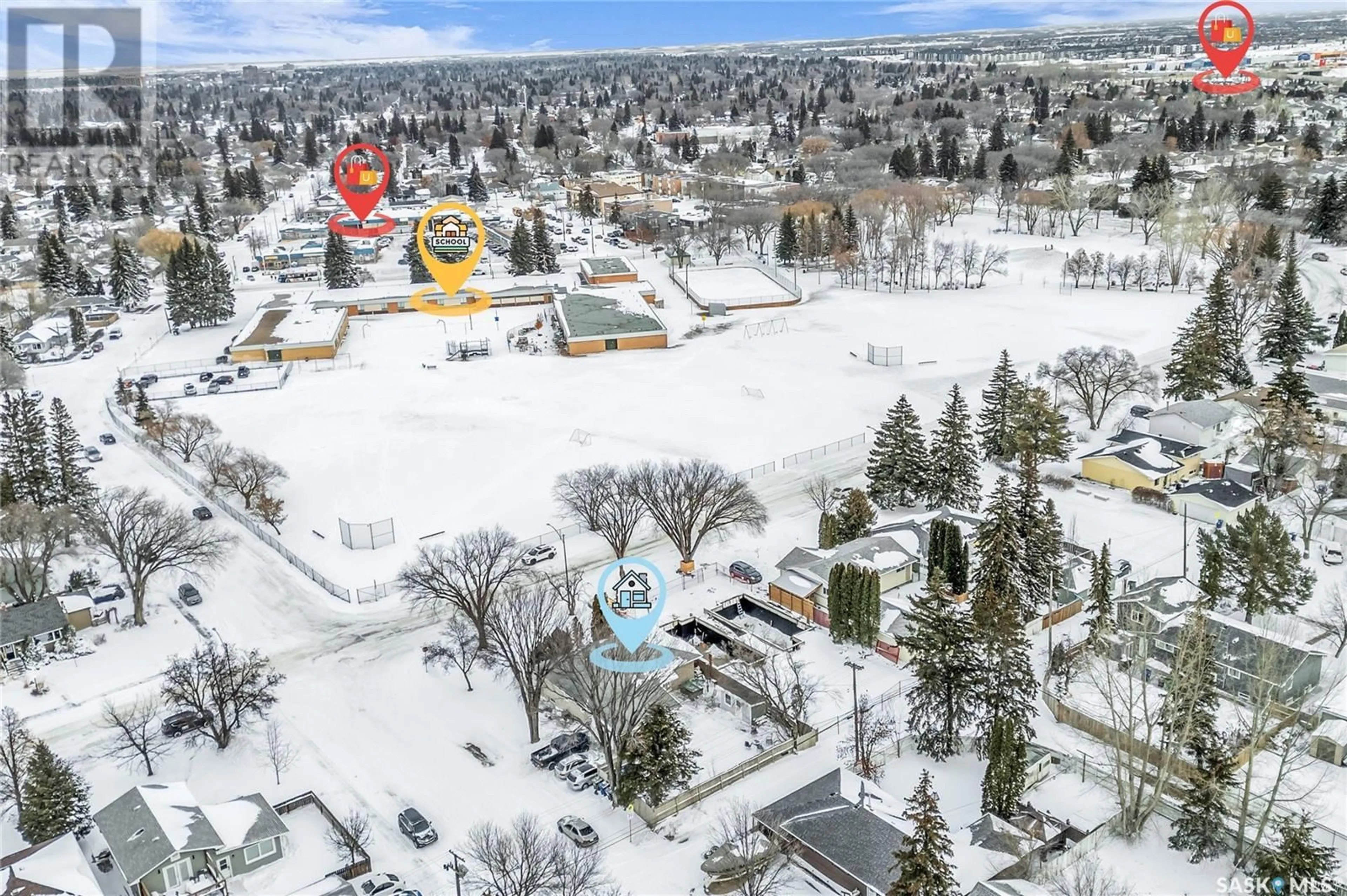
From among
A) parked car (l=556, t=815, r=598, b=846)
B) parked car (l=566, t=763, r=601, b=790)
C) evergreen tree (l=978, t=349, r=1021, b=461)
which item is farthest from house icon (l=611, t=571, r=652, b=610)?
evergreen tree (l=978, t=349, r=1021, b=461)

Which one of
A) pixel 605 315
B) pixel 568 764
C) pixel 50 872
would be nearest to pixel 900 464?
pixel 568 764

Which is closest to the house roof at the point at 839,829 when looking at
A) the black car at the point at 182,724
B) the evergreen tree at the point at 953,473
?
the black car at the point at 182,724

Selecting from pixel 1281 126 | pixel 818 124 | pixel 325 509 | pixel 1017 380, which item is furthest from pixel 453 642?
pixel 818 124

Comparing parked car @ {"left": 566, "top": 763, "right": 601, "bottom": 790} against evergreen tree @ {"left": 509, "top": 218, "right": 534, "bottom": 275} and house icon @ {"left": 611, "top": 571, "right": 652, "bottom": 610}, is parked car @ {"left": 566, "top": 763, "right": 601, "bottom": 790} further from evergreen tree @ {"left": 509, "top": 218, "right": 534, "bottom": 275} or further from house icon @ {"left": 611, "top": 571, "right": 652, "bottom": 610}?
evergreen tree @ {"left": 509, "top": 218, "right": 534, "bottom": 275}

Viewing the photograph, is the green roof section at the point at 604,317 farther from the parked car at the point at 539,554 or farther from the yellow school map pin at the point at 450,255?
the parked car at the point at 539,554

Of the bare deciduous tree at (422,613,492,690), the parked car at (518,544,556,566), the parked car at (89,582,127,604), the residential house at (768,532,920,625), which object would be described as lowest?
the parked car at (89,582,127,604)

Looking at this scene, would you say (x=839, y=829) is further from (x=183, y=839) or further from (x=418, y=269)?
(x=418, y=269)
